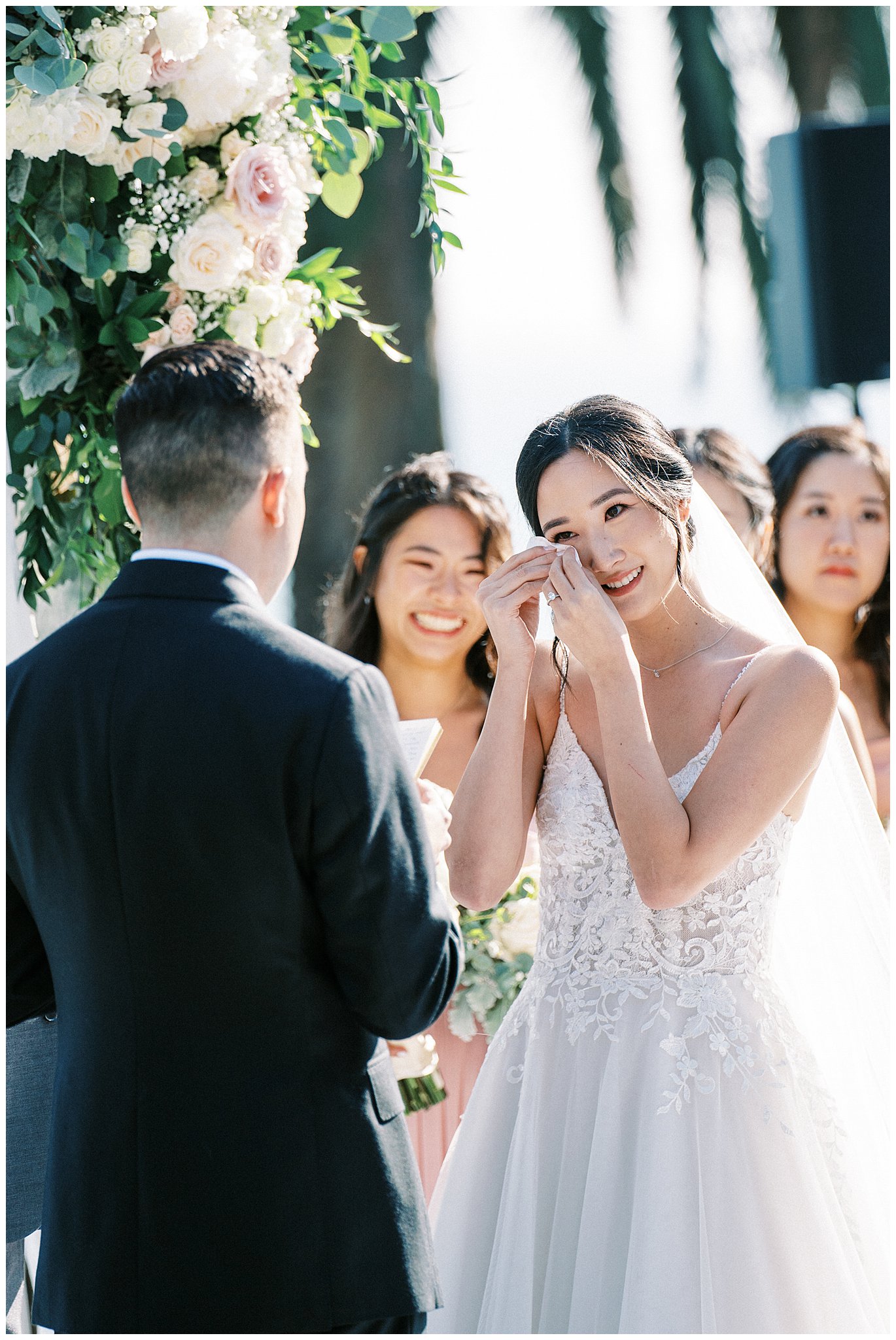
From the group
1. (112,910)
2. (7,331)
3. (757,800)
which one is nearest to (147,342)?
(7,331)

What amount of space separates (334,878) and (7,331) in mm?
1380

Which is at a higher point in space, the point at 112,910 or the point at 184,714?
the point at 184,714

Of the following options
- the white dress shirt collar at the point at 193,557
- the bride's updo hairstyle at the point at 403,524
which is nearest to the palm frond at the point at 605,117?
the bride's updo hairstyle at the point at 403,524

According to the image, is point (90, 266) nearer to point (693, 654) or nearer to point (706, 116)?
point (693, 654)

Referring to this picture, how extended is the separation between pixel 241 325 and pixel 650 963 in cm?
148

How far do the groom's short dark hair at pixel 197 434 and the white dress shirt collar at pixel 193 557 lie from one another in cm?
5

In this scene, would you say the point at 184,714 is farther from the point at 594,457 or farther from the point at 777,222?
the point at 777,222

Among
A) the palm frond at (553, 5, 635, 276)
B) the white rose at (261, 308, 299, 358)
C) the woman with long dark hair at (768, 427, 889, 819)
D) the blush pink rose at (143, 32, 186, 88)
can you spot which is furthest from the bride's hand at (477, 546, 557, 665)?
the palm frond at (553, 5, 635, 276)

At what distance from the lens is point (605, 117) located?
815 centimetres

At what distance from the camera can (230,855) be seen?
5.20 feet

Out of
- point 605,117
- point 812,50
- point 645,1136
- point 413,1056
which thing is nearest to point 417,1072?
point 413,1056

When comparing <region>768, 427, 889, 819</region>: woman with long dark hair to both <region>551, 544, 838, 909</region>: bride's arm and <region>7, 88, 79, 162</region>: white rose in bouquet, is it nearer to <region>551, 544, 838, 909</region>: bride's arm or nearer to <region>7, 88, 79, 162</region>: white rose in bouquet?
<region>551, 544, 838, 909</region>: bride's arm

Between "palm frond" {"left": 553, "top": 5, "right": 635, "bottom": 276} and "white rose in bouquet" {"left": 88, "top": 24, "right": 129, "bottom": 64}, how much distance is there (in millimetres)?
6103

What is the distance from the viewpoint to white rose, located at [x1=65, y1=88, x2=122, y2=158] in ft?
7.29
